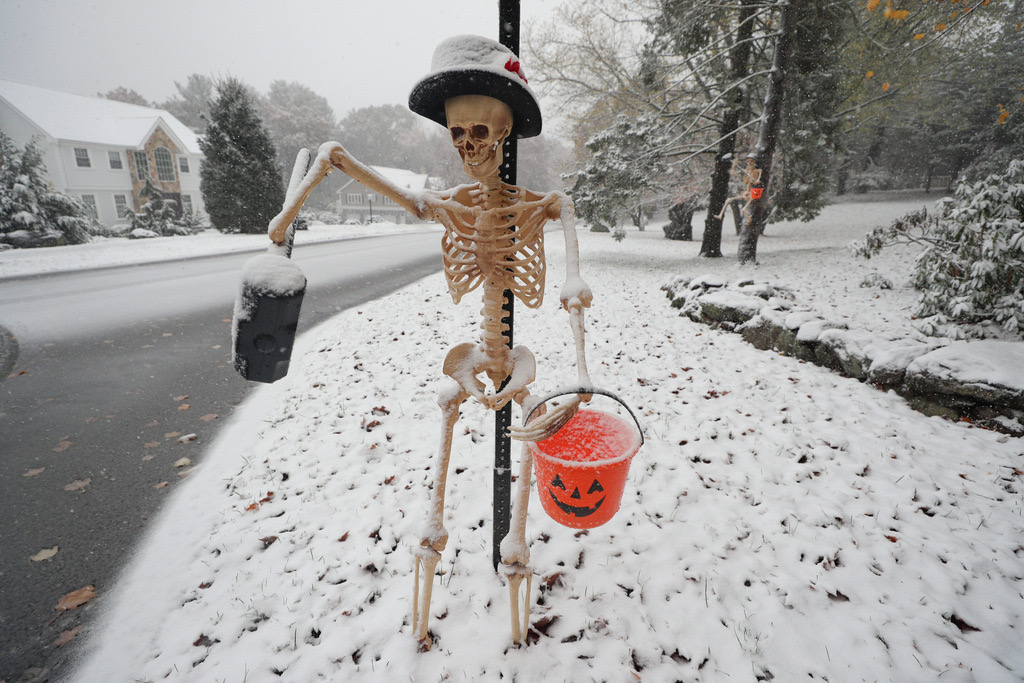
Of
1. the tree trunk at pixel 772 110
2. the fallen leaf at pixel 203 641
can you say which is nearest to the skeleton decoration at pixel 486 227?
the fallen leaf at pixel 203 641

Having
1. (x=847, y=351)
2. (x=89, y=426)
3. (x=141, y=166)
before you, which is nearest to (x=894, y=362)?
(x=847, y=351)

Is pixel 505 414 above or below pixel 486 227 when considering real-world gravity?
below

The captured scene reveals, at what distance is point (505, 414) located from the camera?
2.02 meters

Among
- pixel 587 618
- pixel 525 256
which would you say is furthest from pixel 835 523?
pixel 525 256

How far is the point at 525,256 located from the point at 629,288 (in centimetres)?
825

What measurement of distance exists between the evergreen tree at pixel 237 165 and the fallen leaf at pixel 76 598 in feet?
70.7

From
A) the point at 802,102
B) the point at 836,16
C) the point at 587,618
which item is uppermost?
the point at 836,16

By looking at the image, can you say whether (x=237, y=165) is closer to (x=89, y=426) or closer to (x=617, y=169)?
(x=617, y=169)

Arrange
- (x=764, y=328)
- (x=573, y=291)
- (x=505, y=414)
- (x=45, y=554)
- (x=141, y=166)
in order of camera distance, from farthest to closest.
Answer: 1. (x=141, y=166)
2. (x=764, y=328)
3. (x=45, y=554)
4. (x=505, y=414)
5. (x=573, y=291)

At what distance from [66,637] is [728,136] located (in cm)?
1374

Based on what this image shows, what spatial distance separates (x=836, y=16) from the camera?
927 centimetres

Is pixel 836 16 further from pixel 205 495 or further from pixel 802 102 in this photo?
pixel 205 495

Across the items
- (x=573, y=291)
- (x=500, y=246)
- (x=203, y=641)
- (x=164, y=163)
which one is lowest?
(x=203, y=641)

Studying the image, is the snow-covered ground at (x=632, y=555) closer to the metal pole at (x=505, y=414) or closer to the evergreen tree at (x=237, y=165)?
the metal pole at (x=505, y=414)
